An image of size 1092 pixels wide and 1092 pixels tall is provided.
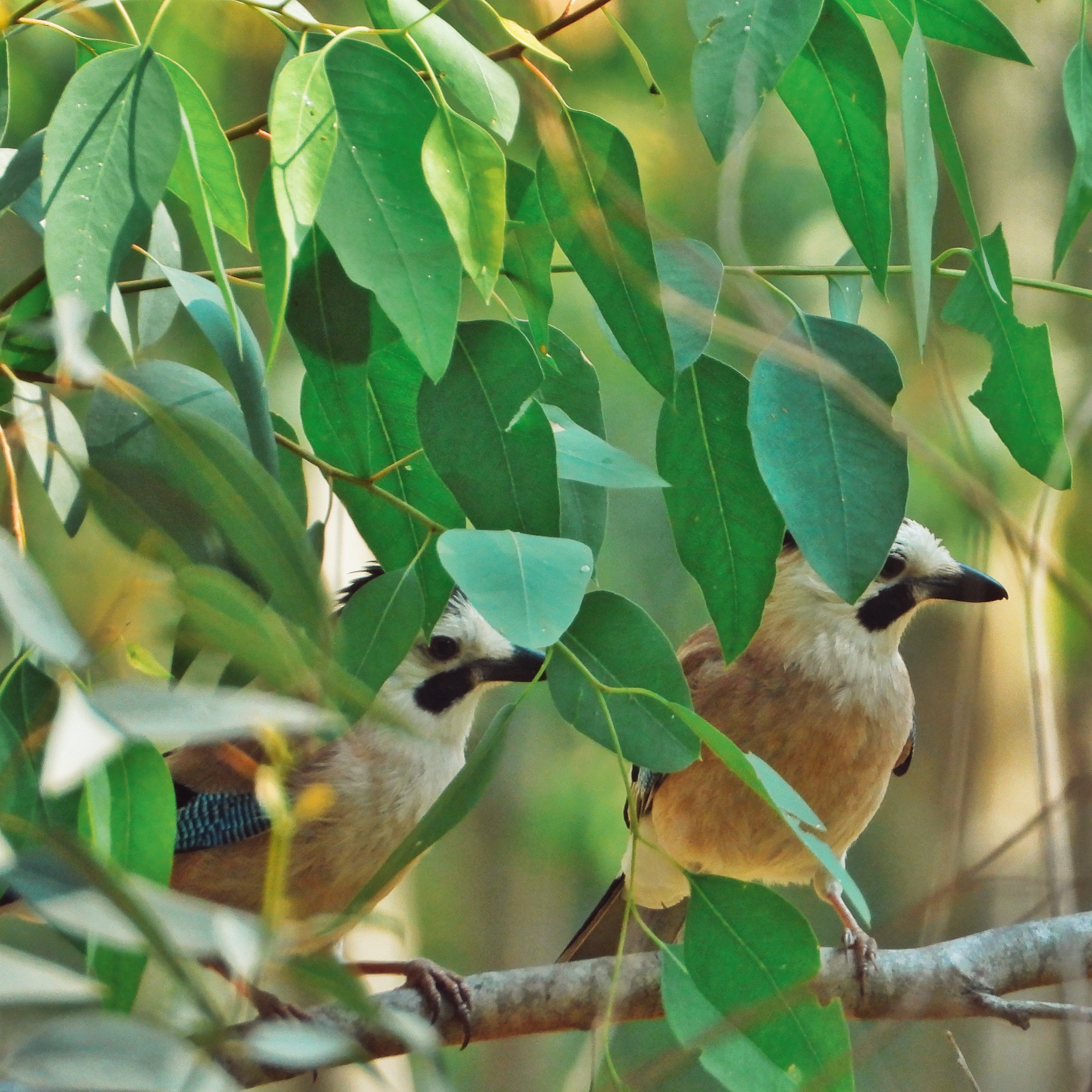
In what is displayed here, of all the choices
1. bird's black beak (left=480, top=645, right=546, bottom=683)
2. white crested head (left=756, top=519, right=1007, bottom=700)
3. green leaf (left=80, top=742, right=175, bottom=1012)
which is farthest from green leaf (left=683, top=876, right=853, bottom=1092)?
white crested head (left=756, top=519, right=1007, bottom=700)

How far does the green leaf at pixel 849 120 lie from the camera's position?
1.32 m

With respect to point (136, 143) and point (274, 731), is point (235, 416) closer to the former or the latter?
point (136, 143)

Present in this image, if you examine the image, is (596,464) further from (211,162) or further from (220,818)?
(220,818)

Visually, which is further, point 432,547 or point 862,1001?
point 862,1001

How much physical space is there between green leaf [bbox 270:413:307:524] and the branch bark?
857mm

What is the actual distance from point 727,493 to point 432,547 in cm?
30

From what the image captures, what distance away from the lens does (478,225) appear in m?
1.10

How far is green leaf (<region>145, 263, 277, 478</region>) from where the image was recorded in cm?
111

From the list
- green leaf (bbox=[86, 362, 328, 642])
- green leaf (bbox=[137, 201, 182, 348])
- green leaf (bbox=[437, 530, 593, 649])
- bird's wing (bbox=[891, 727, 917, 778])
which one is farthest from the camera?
bird's wing (bbox=[891, 727, 917, 778])

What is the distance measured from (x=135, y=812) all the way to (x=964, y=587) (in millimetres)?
1962

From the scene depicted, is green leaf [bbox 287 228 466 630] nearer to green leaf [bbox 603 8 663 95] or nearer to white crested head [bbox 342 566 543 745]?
green leaf [bbox 603 8 663 95]

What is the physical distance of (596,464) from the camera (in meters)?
1.24

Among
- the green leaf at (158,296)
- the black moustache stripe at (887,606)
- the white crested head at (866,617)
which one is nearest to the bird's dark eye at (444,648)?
the white crested head at (866,617)

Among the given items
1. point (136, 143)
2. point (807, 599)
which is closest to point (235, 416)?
point (136, 143)
